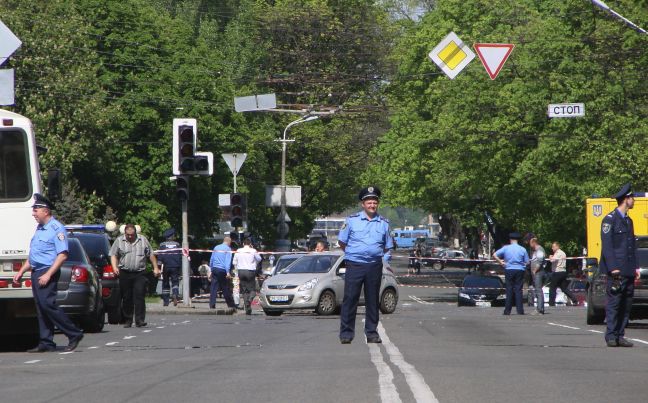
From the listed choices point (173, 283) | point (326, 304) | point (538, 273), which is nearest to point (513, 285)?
point (538, 273)

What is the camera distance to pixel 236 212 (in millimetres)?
33188

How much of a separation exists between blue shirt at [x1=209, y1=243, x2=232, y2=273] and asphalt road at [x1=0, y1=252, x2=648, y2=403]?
11.1 metres

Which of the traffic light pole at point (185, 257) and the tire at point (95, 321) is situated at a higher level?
the traffic light pole at point (185, 257)

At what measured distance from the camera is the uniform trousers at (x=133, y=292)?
75.2ft

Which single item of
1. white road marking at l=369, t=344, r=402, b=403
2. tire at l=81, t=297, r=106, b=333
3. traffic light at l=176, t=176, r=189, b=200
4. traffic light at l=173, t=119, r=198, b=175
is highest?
traffic light at l=173, t=119, r=198, b=175

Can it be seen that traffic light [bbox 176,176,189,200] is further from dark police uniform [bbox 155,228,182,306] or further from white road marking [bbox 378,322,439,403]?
white road marking [bbox 378,322,439,403]

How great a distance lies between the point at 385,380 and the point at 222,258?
21611 millimetres

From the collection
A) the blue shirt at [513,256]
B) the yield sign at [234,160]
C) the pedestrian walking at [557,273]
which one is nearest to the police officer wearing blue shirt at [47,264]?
the blue shirt at [513,256]

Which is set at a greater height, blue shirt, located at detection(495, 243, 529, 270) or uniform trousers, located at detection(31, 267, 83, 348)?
blue shirt, located at detection(495, 243, 529, 270)

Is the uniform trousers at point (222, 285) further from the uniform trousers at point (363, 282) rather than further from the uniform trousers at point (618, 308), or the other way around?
the uniform trousers at point (363, 282)

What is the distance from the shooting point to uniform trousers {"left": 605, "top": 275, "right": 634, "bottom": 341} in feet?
55.3

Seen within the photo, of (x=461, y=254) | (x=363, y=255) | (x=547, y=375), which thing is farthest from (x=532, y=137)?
(x=461, y=254)

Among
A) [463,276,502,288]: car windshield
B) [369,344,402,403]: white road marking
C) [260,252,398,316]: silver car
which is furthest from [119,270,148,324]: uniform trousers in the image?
[463,276,502,288]: car windshield

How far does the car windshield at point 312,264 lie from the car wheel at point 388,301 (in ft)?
4.46
